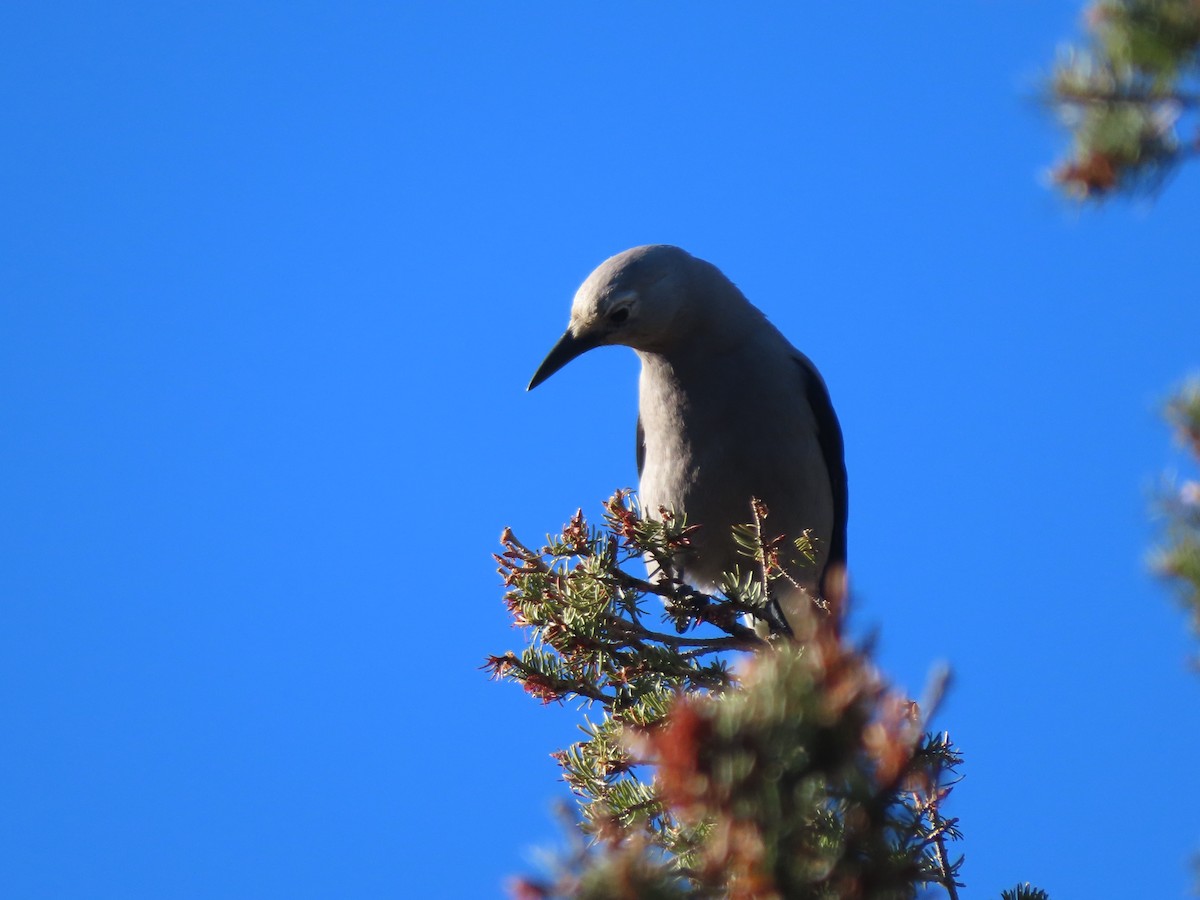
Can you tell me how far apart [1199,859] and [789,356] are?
12.8 feet

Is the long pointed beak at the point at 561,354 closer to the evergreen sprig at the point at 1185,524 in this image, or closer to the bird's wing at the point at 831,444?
the bird's wing at the point at 831,444

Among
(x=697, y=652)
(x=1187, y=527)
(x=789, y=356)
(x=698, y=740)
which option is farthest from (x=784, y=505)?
(x=698, y=740)

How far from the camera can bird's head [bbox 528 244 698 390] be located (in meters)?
4.97

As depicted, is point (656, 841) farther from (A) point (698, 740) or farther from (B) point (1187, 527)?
(B) point (1187, 527)

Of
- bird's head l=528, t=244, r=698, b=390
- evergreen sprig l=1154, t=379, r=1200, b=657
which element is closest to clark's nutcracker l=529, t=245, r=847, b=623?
bird's head l=528, t=244, r=698, b=390

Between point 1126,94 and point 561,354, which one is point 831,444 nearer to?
point 561,354

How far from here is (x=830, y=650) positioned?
142 centimetres

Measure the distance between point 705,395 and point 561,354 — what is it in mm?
655

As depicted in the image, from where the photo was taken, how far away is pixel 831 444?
563 cm

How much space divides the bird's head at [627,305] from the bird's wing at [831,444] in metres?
0.76

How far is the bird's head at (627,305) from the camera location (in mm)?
4969

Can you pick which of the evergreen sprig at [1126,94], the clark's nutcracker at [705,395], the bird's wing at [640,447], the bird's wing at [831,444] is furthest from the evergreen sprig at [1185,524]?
the bird's wing at [640,447]

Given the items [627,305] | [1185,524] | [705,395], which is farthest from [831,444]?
[1185,524]

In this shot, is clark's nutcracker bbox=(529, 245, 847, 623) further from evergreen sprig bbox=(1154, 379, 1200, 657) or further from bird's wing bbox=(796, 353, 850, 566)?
evergreen sprig bbox=(1154, 379, 1200, 657)
